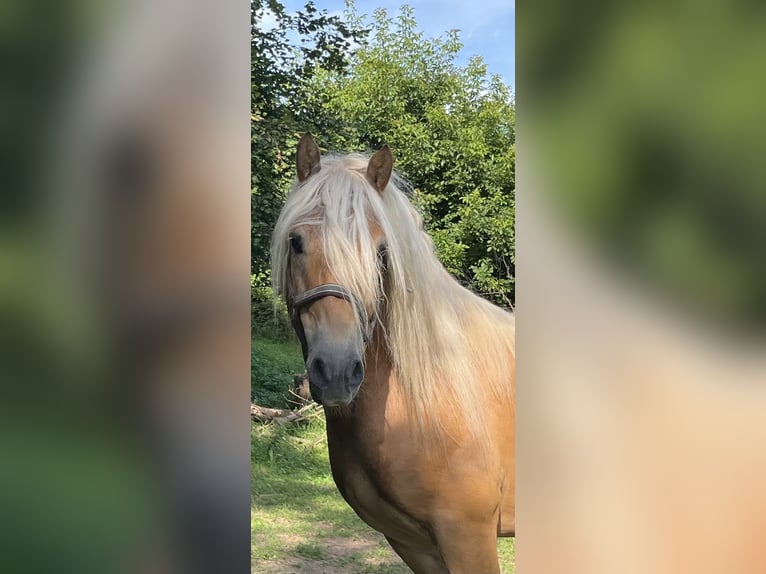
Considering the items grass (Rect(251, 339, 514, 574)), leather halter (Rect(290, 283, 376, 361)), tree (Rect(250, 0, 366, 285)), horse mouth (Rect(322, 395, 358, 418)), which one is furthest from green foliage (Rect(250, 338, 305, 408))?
leather halter (Rect(290, 283, 376, 361))

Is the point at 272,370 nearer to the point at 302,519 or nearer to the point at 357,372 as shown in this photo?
the point at 302,519

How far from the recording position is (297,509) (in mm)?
2229

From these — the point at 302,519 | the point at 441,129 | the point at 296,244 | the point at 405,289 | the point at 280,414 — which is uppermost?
the point at 441,129

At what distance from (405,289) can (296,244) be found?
1.09 ft

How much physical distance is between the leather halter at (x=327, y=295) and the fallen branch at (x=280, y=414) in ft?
2.16

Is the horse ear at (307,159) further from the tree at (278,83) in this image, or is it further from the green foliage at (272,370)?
the green foliage at (272,370)

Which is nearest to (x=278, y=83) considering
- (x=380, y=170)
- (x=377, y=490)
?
(x=380, y=170)

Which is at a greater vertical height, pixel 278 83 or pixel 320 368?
pixel 278 83

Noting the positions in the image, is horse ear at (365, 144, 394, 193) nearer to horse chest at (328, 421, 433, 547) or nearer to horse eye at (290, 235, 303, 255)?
horse eye at (290, 235, 303, 255)
